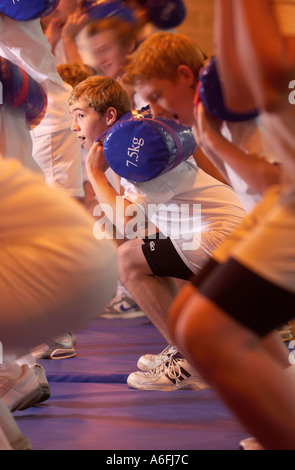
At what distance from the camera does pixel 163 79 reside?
5.89 ft

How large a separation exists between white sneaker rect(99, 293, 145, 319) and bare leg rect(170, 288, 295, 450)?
326 centimetres

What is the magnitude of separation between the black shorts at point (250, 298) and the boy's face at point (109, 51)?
2776 millimetres

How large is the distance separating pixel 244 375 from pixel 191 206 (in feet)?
5.05

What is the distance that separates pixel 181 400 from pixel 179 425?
34 centimetres

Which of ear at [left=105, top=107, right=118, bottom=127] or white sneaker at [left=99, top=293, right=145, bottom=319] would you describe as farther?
white sneaker at [left=99, top=293, right=145, bottom=319]

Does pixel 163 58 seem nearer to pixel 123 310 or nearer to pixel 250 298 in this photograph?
pixel 250 298

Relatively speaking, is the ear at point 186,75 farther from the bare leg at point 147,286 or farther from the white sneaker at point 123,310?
the white sneaker at point 123,310

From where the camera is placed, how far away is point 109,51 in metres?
3.95

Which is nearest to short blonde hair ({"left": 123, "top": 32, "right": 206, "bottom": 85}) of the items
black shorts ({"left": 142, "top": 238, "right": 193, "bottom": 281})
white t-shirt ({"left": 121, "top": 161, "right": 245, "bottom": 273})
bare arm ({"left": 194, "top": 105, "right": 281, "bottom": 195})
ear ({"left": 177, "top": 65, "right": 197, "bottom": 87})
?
ear ({"left": 177, "top": 65, "right": 197, "bottom": 87})

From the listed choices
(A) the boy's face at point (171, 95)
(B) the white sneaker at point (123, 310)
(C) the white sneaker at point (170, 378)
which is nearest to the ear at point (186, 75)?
(A) the boy's face at point (171, 95)

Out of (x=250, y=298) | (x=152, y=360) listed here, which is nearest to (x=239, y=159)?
(x=250, y=298)

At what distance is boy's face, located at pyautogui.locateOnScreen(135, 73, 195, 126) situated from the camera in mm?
1810

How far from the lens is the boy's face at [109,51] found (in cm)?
392

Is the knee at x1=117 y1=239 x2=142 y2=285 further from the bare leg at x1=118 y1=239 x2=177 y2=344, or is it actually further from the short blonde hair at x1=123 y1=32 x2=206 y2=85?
the short blonde hair at x1=123 y1=32 x2=206 y2=85
